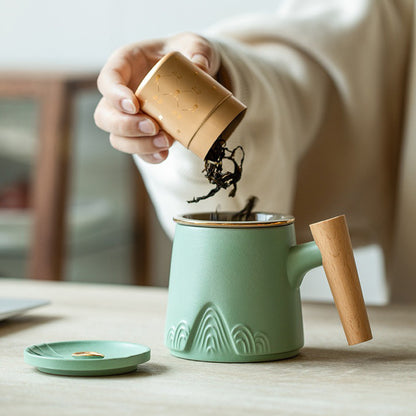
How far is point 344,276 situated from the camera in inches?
18.6

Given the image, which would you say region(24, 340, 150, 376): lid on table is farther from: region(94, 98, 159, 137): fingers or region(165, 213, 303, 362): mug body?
region(94, 98, 159, 137): fingers

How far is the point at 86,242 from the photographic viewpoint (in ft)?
6.62

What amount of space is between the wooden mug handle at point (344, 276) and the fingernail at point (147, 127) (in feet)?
0.46

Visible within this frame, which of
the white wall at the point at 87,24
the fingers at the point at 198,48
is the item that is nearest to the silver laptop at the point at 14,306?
the fingers at the point at 198,48

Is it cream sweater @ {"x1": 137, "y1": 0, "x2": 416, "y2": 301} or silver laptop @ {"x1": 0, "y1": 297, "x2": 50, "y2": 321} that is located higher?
cream sweater @ {"x1": 137, "y1": 0, "x2": 416, "y2": 301}

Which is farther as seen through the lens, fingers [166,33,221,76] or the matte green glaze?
fingers [166,33,221,76]

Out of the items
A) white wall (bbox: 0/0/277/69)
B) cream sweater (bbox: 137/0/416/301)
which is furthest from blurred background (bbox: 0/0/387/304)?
cream sweater (bbox: 137/0/416/301)

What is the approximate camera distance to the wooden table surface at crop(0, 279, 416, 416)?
0.40 metres

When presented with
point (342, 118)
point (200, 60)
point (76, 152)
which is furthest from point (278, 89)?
point (76, 152)

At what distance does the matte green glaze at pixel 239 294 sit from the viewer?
1.60ft

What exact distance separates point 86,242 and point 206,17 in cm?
72

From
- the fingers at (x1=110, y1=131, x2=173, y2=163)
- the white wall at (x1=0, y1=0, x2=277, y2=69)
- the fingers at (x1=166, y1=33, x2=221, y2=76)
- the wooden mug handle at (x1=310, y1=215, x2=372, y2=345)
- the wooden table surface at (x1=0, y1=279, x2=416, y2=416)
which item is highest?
the white wall at (x1=0, y1=0, x2=277, y2=69)

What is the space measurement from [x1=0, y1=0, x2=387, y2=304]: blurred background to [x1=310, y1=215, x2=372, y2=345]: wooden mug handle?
122 centimetres

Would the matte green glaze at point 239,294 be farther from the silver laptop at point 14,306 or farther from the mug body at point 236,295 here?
the silver laptop at point 14,306
